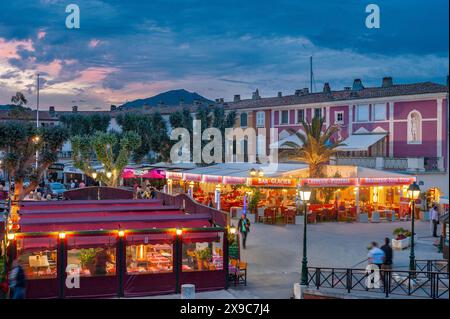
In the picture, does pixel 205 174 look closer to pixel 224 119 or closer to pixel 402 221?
pixel 402 221

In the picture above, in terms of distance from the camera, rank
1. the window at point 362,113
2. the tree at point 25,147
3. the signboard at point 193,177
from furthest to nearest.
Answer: the window at point 362,113 < the signboard at point 193,177 < the tree at point 25,147

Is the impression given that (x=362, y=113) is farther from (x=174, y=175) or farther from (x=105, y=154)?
(x=105, y=154)

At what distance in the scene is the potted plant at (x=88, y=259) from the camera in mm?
15547

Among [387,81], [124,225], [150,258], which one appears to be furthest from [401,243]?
[387,81]

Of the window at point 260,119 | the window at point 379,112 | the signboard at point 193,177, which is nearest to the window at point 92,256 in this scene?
the signboard at point 193,177

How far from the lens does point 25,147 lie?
30031 mm

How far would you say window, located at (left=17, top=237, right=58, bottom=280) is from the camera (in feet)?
49.6

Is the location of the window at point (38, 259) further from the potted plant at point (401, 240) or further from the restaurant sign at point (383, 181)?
the restaurant sign at point (383, 181)

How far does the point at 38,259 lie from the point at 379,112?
103 ft

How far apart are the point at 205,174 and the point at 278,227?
24.7ft

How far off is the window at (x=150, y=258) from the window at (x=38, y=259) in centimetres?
197

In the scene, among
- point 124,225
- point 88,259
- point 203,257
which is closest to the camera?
point 88,259
